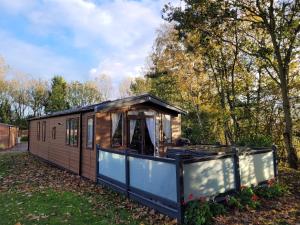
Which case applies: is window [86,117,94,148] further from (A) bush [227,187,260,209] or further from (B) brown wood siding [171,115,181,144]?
(A) bush [227,187,260,209]

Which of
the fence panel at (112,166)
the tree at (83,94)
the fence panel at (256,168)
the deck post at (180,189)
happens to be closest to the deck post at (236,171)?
the fence panel at (256,168)

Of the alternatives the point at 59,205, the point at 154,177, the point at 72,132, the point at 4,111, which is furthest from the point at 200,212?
the point at 4,111

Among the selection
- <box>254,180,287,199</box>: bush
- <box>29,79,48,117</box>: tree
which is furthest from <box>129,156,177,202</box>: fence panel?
<box>29,79,48,117</box>: tree

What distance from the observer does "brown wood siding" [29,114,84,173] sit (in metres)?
11.5

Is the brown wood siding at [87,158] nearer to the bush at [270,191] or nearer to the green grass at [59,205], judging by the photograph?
the green grass at [59,205]

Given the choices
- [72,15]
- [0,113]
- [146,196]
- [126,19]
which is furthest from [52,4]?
[0,113]

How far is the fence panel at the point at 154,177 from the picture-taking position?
18.2 ft

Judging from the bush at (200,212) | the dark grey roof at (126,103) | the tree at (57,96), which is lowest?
the bush at (200,212)

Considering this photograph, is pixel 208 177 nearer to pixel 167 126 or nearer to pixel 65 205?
pixel 65 205

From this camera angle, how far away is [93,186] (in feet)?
28.9

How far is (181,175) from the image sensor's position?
533cm

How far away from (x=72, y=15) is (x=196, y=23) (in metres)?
5.08

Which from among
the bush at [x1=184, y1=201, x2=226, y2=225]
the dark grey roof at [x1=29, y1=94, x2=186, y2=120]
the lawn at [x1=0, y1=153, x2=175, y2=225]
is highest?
the dark grey roof at [x1=29, y1=94, x2=186, y2=120]

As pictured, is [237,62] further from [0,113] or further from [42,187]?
[0,113]
